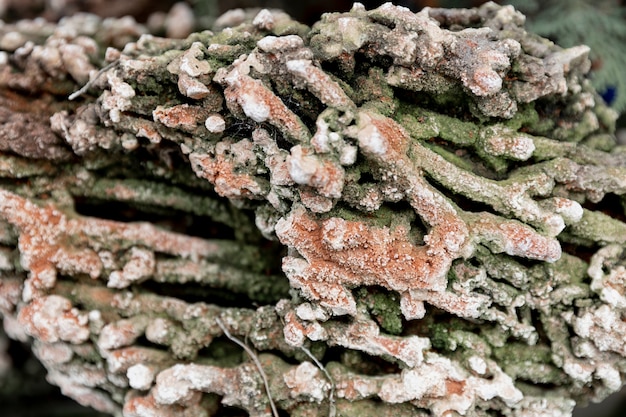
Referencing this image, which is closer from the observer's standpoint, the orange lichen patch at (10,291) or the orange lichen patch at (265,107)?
the orange lichen patch at (265,107)

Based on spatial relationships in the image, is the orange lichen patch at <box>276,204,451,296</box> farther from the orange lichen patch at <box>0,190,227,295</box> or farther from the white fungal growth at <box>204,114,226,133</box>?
the orange lichen patch at <box>0,190,227,295</box>

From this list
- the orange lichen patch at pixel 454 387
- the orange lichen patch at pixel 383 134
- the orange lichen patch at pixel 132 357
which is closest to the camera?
the orange lichen patch at pixel 383 134

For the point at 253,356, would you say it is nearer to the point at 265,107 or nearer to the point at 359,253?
the point at 359,253

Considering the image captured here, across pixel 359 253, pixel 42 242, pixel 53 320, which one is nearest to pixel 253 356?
pixel 359 253

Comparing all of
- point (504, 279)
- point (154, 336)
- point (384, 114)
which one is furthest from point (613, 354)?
point (154, 336)

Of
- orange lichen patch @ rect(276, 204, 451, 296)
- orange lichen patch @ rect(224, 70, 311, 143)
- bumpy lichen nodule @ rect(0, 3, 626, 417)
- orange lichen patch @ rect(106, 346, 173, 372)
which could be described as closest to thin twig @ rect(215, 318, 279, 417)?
bumpy lichen nodule @ rect(0, 3, 626, 417)

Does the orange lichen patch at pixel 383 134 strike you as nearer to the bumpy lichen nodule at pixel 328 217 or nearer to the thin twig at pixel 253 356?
the bumpy lichen nodule at pixel 328 217


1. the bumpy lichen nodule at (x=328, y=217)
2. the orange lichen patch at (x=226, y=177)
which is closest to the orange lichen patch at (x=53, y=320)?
the bumpy lichen nodule at (x=328, y=217)

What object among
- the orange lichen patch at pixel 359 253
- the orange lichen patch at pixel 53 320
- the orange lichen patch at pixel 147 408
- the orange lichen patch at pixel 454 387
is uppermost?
the orange lichen patch at pixel 359 253

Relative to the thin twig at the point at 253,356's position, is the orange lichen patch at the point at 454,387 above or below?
below
